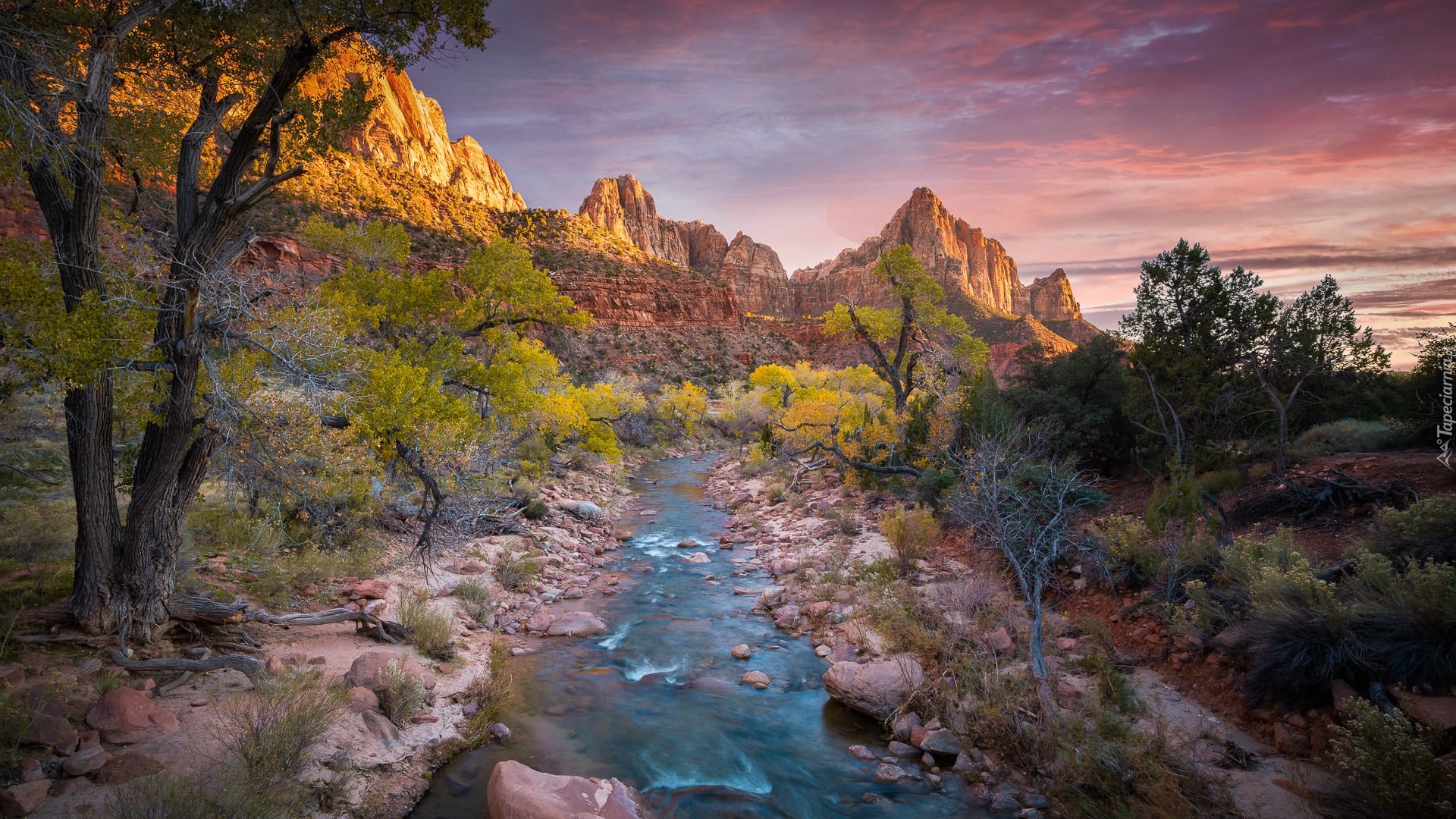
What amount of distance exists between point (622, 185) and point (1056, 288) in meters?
91.9

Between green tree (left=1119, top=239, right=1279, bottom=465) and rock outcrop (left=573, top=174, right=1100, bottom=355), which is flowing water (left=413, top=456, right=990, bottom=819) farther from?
rock outcrop (left=573, top=174, right=1100, bottom=355)

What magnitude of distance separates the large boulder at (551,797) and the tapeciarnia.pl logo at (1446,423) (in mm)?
11885

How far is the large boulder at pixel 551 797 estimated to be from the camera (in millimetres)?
4715

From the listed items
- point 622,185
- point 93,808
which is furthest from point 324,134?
point 622,185

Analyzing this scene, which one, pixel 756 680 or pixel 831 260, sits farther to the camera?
pixel 831 260

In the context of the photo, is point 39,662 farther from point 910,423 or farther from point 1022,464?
point 910,423

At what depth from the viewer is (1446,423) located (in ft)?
30.8

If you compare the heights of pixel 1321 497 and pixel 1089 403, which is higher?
pixel 1089 403

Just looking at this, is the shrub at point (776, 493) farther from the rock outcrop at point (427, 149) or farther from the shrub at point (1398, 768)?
the rock outcrop at point (427, 149)

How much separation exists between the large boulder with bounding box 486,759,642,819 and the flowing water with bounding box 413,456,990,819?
0.41 metres

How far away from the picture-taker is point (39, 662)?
496 cm

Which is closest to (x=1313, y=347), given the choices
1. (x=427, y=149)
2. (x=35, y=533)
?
(x=35, y=533)

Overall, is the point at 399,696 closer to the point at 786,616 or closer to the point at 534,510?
the point at 786,616

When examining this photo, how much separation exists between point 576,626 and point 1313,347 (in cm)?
1710
